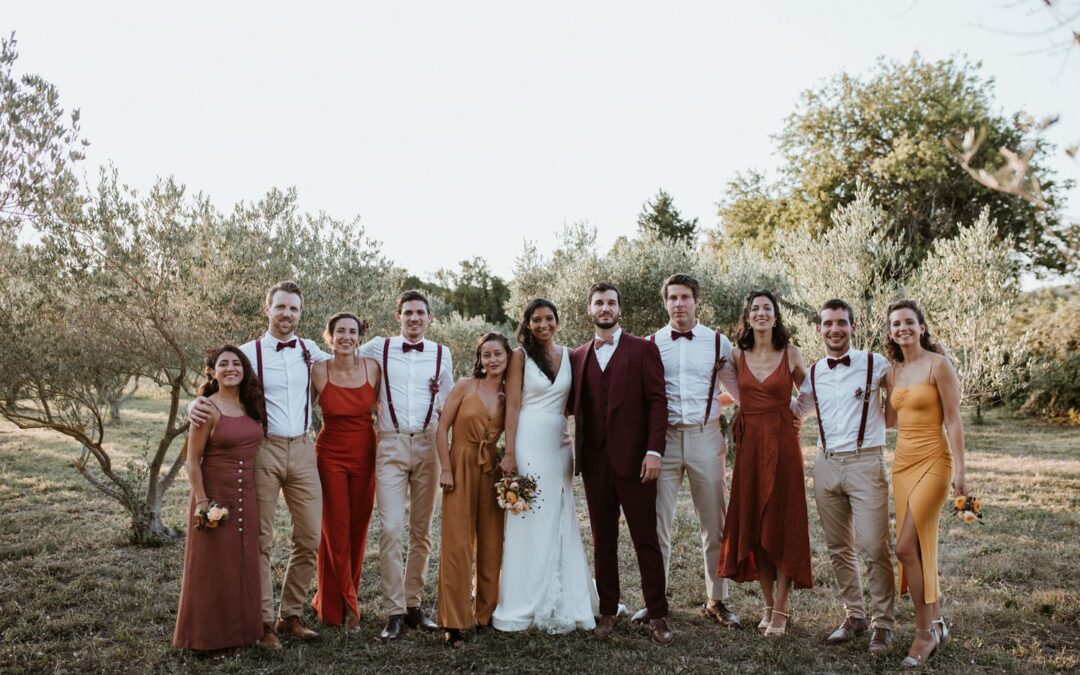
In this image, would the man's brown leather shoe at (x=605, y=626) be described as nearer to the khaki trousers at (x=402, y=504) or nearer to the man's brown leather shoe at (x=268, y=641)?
the khaki trousers at (x=402, y=504)

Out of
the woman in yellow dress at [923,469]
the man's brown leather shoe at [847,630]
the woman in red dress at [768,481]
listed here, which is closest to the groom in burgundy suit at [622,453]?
the woman in red dress at [768,481]

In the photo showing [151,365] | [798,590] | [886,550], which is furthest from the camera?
[151,365]

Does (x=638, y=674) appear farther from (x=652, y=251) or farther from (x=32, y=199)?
(x=652, y=251)

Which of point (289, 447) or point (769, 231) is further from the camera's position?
point (769, 231)

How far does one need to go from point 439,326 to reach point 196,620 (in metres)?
22.9

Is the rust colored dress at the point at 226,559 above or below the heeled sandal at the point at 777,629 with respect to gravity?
above

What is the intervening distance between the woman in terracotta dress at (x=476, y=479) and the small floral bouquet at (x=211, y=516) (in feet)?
5.04

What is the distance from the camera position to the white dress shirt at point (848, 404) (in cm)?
544

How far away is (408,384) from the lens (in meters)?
6.01

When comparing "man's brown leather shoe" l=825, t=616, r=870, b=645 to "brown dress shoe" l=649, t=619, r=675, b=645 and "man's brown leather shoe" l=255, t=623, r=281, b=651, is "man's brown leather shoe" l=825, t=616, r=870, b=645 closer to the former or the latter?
"brown dress shoe" l=649, t=619, r=675, b=645

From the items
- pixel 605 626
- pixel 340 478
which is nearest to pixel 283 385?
pixel 340 478

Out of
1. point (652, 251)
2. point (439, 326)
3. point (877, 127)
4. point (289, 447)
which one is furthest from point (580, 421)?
point (877, 127)

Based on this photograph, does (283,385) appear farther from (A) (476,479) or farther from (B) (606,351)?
(B) (606,351)

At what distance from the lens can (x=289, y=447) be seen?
5.63m
